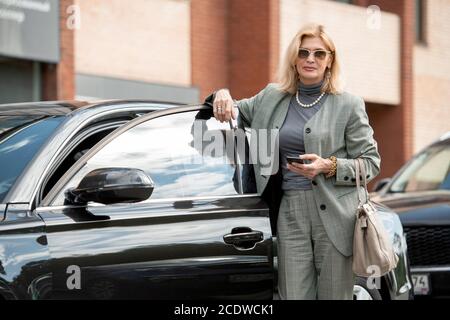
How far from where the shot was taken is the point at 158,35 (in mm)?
16141

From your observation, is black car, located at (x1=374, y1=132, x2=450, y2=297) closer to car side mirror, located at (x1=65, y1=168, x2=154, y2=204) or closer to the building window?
car side mirror, located at (x1=65, y1=168, x2=154, y2=204)

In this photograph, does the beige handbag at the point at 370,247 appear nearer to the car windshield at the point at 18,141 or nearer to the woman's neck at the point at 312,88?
the woman's neck at the point at 312,88

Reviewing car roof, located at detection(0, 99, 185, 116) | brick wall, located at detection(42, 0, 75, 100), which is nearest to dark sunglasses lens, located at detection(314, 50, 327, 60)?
car roof, located at detection(0, 99, 185, 116)

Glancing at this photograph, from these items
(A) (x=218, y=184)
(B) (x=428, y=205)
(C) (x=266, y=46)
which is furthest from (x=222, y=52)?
(A) (x=218, y=184)

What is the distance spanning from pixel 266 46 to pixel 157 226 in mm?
12992

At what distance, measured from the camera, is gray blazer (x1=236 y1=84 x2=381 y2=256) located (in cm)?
473

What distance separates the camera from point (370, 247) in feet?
15.3

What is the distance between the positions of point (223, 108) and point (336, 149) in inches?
22.2

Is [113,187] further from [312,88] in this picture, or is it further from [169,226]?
[312,88]

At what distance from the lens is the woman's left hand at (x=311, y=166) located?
4.61 metres

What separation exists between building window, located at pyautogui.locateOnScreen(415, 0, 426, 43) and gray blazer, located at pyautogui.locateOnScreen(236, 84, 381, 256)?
18132 mm

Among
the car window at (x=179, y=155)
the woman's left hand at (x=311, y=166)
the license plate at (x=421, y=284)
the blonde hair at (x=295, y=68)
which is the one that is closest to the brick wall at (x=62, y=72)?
the license plate at (x=421, y=284)

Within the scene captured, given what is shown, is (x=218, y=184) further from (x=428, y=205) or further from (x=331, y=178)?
(x=428, y=205)

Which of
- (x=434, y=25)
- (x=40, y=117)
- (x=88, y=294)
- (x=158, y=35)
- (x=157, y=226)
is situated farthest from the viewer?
(x=434, y=25)
